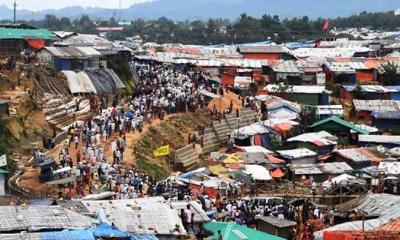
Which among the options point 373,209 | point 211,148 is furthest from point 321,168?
point 373,209

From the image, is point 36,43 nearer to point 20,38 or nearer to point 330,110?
point 20,38

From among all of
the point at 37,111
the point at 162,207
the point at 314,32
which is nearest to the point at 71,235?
the point at 162,207

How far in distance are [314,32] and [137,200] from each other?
73.1 metres

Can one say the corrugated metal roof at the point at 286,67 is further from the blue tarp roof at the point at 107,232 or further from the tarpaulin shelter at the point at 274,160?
the blue tarp roof at the point at 107,232

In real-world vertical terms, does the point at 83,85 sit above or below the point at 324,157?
above

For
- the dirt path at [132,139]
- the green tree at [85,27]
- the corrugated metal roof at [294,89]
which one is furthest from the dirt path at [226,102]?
the green tree at [85,27]

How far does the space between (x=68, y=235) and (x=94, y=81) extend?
1987 centimetres

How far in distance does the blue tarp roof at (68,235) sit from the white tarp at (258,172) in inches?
486

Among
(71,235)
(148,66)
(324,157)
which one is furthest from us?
(148,66)

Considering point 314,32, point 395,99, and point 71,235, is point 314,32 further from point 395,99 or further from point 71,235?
point 71,235

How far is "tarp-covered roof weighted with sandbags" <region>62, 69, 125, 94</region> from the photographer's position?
34156 mm

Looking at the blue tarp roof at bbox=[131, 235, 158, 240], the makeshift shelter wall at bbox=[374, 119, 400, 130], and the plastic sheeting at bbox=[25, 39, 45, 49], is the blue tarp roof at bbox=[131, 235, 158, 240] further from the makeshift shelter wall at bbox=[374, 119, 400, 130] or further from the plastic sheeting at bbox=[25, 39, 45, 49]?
the makeshift shelter wall at bbox=[374, 119, 400, 130]

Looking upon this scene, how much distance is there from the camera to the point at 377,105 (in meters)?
43.1

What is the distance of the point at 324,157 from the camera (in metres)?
32.2
